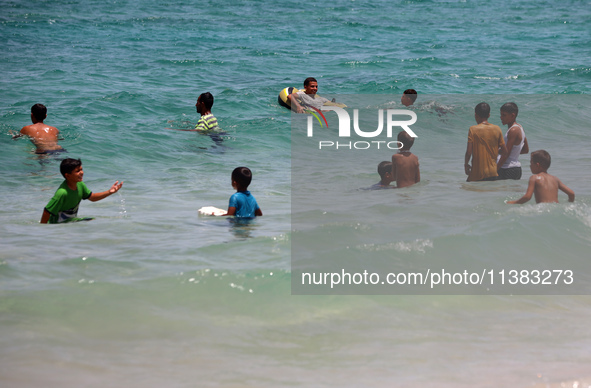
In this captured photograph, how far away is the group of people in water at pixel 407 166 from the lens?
7188 mm

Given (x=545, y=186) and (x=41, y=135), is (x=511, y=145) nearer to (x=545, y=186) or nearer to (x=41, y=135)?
(x=545, y=186)

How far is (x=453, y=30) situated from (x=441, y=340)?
30.1 m

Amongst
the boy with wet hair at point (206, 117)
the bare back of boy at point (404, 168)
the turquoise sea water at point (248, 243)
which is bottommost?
the turquoise sea water at point (248, 243)

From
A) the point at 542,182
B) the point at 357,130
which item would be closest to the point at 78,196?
the point at 542,182

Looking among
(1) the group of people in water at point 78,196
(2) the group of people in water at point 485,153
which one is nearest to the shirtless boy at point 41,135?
(1) the group of people in water at point 78,196

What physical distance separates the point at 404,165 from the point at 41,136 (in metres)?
7.07

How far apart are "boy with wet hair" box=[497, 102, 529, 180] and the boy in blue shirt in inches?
150

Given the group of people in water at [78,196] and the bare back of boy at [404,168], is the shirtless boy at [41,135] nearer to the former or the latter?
the group of people in water at [78,196]

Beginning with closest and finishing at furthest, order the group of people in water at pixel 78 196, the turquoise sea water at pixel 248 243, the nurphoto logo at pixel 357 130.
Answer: the turquoise sea water at pixel 248 243 → the group of people in water at pixel 78 196 → the nurphoto logo at pixel 357 130

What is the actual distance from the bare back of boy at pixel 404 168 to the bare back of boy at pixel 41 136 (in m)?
6.68

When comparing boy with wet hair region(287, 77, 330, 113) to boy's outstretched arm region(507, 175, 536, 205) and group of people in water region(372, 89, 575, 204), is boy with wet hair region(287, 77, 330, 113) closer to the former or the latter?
group of people in water region(372, 89, 575, 204)

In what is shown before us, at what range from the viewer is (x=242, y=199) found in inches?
286

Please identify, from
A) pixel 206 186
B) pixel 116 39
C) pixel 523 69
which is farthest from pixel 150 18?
pixel 206 186

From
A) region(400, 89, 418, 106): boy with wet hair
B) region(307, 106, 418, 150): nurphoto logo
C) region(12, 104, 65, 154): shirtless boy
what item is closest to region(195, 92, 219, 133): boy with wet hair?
region(307, 106, 418, 150): nurphoto logo
